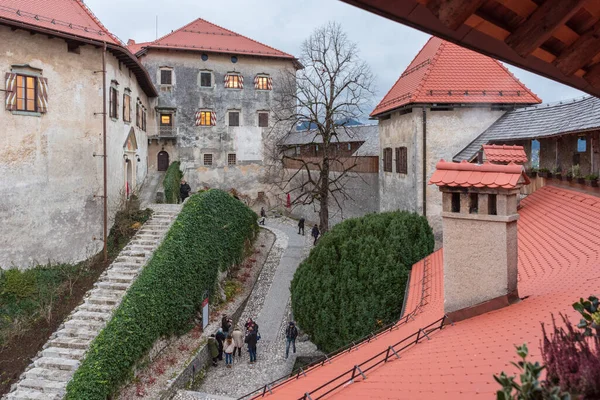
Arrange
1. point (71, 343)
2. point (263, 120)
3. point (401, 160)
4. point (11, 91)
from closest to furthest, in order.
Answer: point (71, 343) < point (11, 91) < point (401, 160) < point (263, 120)

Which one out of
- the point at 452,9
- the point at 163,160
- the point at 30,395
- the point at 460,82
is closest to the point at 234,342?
the point at 30,395

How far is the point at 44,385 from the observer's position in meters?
10.9

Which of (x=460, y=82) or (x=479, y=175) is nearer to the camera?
(x=479, y=175)

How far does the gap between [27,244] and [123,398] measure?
624cm

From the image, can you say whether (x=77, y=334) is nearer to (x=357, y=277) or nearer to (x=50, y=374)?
(x=50, y=374)

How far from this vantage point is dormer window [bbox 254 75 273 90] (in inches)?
1372

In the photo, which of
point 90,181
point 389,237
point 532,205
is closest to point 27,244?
point 90,181

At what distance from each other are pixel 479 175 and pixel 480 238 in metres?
0.95

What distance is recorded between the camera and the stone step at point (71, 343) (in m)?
12.0

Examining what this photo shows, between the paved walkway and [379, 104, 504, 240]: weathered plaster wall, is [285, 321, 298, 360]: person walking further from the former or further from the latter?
[379, 104, 504, 240]: weathered plaster wall

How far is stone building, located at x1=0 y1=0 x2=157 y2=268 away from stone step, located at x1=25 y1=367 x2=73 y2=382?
14.3 ft

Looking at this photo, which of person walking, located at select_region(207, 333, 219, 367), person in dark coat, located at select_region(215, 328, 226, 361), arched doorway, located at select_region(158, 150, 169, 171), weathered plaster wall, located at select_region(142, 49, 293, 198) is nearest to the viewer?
person walking, located at select_region(207, 333, 219, 367)

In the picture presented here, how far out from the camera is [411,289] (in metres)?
11.0

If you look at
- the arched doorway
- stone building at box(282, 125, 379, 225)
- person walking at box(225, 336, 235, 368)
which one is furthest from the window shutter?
the arched doorway
